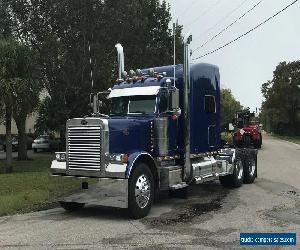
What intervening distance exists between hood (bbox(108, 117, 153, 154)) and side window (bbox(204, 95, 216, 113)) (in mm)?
2536

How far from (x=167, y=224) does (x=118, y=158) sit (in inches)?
64.8

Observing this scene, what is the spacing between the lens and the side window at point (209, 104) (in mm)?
13016

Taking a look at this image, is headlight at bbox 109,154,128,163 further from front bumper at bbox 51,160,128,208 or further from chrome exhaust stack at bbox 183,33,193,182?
chrome exhaust stack at bbox 183,33,193,182

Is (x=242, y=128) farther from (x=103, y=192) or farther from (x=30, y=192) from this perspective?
(x=103, y=192)

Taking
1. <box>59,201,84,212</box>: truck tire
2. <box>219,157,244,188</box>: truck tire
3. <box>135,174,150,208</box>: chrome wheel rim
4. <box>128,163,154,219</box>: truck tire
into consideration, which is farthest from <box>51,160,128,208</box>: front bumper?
<box>219,157,244,188</box>: truck tire

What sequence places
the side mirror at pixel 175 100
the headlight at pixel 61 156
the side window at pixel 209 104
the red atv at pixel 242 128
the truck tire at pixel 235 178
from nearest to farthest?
1. the headlight at pixel 61 156
2. the side mirror at pixel 175 100
3. the side window at pixel 209 104
4. the truck tire at pixel 235 178
5. the red atv at pixel 242 128

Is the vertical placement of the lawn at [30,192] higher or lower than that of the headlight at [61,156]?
lower

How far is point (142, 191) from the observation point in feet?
33.8

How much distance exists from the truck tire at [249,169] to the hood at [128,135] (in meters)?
6.21

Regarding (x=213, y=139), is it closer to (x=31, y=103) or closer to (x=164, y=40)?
(x=31, y=103)

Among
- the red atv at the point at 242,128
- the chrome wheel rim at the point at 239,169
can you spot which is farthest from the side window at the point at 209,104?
the red atv at the point at 242,128

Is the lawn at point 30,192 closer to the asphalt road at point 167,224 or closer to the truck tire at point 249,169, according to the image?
the asphalt road at point 167,224

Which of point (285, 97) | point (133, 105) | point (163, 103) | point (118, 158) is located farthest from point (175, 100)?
point (285, 97)

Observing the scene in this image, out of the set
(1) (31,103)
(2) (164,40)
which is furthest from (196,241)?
(2) (164,40)
